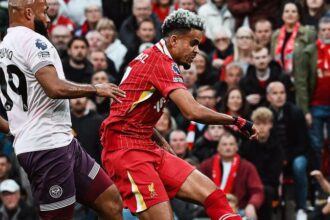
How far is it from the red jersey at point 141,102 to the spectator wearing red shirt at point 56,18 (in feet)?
26.1

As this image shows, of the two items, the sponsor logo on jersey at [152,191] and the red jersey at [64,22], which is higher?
the red jersey at [64,22]

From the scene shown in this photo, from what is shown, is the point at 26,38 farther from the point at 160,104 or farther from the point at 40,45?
the point at 160,104

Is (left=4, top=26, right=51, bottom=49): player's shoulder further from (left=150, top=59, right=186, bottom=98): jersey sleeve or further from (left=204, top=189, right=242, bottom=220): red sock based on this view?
(left=204, top=189, right=242, bottom=220): red sock

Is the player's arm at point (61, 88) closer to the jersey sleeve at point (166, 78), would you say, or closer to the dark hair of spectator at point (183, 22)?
the jersey sleeve at point (166, 78)

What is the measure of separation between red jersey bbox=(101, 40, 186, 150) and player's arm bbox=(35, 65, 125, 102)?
764 mm

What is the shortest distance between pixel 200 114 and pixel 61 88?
121 cm

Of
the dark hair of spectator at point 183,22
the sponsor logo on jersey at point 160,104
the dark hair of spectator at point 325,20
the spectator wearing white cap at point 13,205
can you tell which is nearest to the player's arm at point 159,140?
the sponsor logo on jersey at point 160,104

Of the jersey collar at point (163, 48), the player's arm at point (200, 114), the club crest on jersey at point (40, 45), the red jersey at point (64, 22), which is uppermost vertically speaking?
the club crest on jersey at point (40, 45)

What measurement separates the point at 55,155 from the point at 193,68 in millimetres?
6908

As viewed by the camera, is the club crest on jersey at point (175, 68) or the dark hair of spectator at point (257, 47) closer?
the club crest on jersey at point (175, 68)

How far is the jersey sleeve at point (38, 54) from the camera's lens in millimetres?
8867

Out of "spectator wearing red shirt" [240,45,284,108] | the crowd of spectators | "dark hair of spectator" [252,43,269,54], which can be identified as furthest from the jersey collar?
"dark hair of spectator" [252,43,269,54]

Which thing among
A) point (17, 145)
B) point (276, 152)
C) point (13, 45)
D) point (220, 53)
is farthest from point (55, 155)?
point (220, 53)

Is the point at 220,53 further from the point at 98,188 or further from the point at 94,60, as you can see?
the point at 98,188
